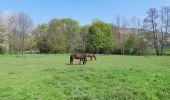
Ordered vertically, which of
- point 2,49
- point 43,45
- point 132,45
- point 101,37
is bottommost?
point 2,49

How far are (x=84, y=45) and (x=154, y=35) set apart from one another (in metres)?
22.7

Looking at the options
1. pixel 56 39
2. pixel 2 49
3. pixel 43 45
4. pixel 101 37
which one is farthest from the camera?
pixel 43 45

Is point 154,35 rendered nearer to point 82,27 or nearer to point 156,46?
point 156,46

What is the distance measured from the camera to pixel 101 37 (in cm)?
8569

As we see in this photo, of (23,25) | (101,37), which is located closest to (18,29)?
(23,25)

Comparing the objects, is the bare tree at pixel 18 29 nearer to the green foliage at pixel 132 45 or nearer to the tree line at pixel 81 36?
the tree line at pixel 81 36

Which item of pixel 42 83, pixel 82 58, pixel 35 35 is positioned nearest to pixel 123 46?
pixel 35 35

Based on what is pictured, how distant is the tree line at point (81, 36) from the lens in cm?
7838

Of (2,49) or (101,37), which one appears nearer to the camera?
(2,49)

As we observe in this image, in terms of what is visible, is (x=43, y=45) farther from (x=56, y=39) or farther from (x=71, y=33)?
(x=71, y=33)

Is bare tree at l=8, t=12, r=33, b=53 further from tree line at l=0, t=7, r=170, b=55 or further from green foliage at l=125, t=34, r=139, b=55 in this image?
green foliage at l=125, t=34, r=139, b=55

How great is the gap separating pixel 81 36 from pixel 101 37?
8.77 meters

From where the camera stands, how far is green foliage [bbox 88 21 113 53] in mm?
85169

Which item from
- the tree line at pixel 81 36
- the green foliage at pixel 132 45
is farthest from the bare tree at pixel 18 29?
the green foliage at pixel 132 45
